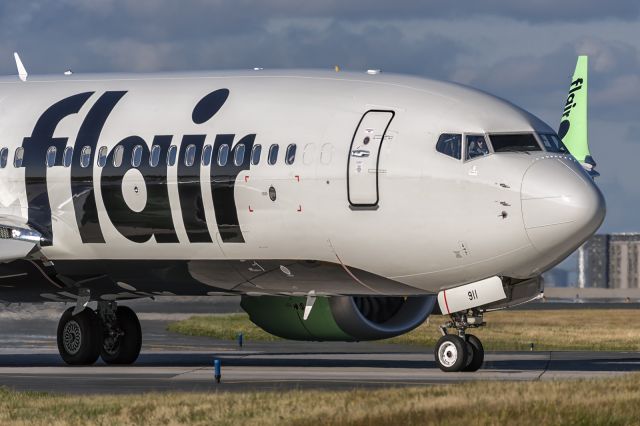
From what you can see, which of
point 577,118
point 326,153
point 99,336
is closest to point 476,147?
point 326,153

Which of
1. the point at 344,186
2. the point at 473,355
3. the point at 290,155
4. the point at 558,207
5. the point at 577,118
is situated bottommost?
the point at 473,355

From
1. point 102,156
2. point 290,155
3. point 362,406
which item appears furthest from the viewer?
point 102,156

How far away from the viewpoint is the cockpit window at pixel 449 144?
27688mm

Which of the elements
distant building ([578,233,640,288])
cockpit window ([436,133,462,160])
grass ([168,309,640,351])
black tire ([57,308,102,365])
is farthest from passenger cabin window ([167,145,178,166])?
distant building ([578,233,640,288])

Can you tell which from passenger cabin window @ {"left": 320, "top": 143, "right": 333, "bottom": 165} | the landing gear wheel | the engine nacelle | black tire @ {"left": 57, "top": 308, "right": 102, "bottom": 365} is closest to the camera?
the landing gear wheel

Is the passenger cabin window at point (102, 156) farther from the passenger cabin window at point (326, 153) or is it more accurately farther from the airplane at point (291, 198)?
the passenger cabin window at point (326, 153)

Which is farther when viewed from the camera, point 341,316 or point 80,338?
point 80,338

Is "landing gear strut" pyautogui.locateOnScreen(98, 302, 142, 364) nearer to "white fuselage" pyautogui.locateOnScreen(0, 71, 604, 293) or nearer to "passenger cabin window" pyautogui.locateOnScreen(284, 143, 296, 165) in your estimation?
"white fuselage" pyautogui.locateOnScreen(0, 71, 604, 293)

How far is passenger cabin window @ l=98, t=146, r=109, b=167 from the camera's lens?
30703 millimetres

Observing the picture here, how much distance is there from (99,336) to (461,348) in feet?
31.6

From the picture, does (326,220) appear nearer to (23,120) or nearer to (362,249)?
(362,249)

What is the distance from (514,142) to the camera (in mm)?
27703

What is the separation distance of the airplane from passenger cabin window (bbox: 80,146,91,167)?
4 centimetres

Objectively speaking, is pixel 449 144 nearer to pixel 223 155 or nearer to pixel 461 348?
pixel 461 348
